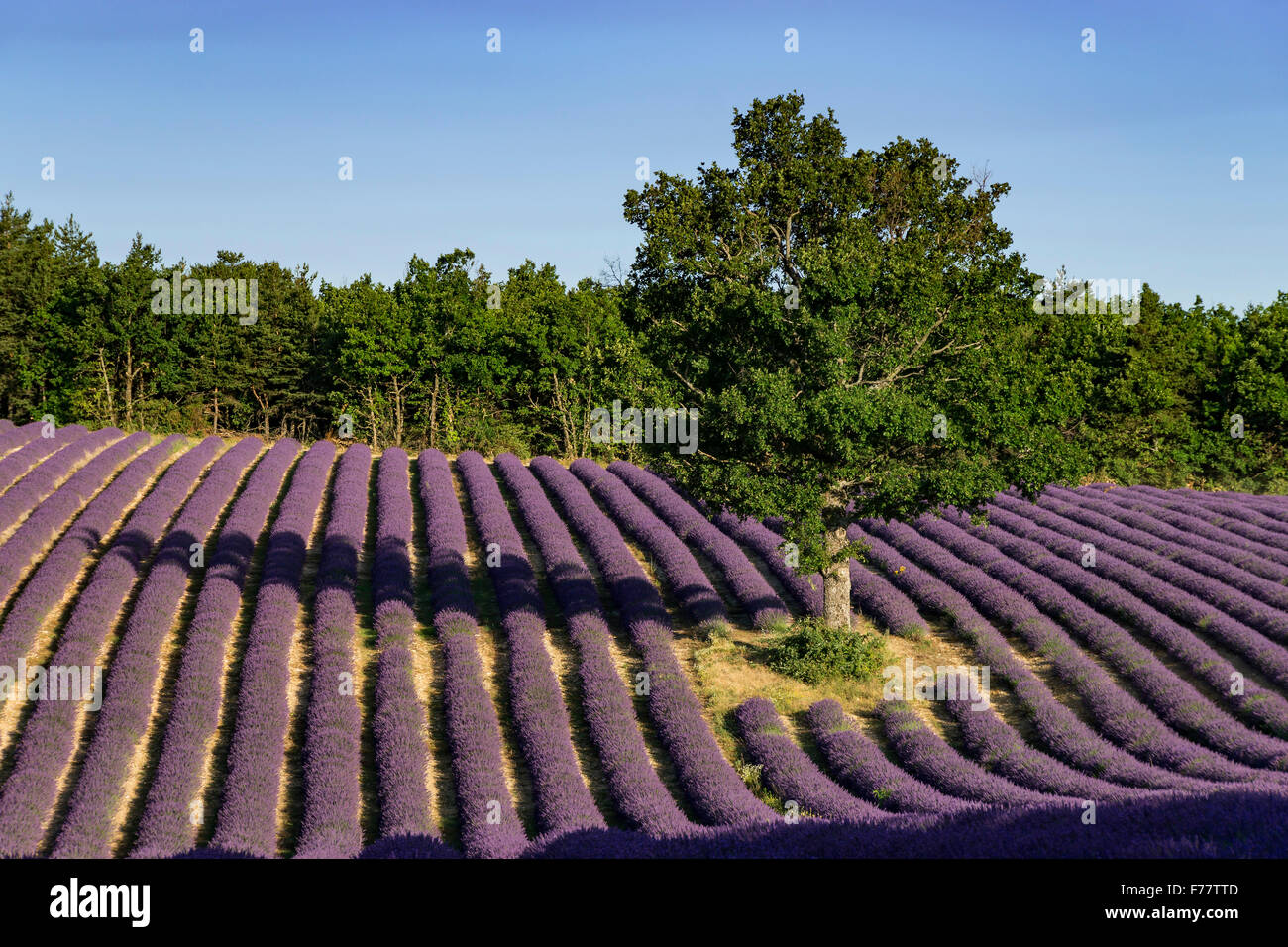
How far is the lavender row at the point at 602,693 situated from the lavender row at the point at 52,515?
32.5 feet

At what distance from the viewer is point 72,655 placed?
1519cm

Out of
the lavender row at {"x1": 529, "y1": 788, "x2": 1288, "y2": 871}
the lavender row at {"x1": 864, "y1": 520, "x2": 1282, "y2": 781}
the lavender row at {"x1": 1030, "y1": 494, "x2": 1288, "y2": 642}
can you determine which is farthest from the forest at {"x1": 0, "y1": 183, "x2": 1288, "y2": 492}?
the lavender row at {"x1": 529, "y1": 788, "x2": 1288, "y2": 871}

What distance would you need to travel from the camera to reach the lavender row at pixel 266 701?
10383 mm

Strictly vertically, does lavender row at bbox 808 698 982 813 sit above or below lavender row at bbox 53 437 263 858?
below

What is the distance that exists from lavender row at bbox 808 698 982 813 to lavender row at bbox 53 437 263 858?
8.25 metres

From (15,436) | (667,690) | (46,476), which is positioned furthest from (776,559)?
(15,436)

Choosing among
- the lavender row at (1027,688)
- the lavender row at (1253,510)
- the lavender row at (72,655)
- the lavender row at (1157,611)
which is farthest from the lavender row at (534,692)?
the lavender row at (1253,510)

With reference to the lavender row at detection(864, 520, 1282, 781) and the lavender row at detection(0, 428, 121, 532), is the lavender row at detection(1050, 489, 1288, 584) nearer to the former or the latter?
the lavender row at detection(864, 520, 1282, 781)

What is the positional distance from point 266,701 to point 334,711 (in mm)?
1086

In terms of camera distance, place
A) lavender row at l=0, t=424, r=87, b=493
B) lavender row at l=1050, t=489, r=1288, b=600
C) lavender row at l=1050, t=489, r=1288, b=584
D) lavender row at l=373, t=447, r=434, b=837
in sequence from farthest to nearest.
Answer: lavender row at l=0, t=424, r=87, b=493 → lavender row at l=1050, t=489, r=1288, b=584 → lavender row at l=1050, t=489, r=1288, b=600 → lavender row at l=373, t=447, r=434, b=837

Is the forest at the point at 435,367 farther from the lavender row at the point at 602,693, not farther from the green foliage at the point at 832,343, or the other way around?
the green foliage at the point at 832,343

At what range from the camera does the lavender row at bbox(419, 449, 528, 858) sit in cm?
1013

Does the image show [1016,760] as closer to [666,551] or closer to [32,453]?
[666,551]
